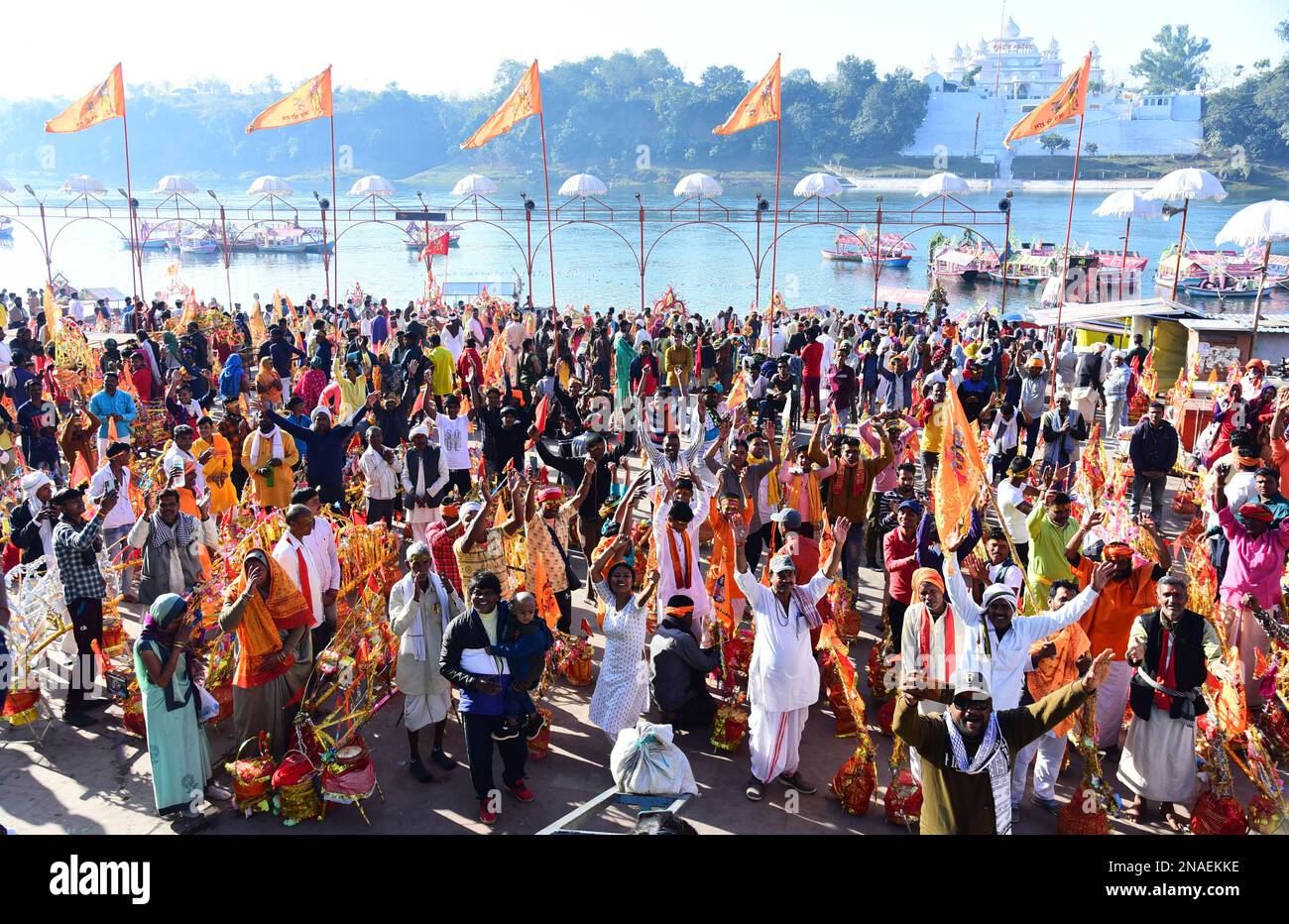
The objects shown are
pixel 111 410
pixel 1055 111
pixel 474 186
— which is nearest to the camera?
pixel 111 410

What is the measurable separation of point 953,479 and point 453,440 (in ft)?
14.2

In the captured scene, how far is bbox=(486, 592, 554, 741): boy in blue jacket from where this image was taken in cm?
447

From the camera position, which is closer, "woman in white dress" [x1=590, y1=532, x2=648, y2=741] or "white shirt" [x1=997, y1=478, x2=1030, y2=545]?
"woman in white dress" [x1=590, y1=532, x2=648, y2=741]

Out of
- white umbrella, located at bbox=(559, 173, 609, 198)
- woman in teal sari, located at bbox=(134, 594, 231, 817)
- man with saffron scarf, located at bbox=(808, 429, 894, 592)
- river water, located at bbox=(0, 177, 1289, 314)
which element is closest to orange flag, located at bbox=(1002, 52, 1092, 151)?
white umbrella, located at bbox=(559, 173, 609, 198)

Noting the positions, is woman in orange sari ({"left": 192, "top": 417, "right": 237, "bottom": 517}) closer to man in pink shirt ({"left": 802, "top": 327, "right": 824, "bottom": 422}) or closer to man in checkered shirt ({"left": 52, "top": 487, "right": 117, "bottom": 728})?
man in checkered shirt ({"left": 52, "top": 487, "right": 117, "bottom": 728})

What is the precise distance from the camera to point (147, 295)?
1731 inches

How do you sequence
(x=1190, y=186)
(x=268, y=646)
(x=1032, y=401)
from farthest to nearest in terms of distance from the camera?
1. (x=1190, y=186)
2. (x=1032, y=401)
3. (x=268, y=646)

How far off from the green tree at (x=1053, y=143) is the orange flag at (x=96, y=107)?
8791 cm

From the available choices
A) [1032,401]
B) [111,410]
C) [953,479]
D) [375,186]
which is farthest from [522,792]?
[375,186]

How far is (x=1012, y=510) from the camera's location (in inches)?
246

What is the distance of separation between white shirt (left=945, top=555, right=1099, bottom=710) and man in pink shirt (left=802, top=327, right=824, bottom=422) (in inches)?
308

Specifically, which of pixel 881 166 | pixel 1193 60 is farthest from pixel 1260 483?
pixel 1193 60

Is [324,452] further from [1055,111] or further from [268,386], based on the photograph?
[1055,111]

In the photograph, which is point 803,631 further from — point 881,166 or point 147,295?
point 881,166
